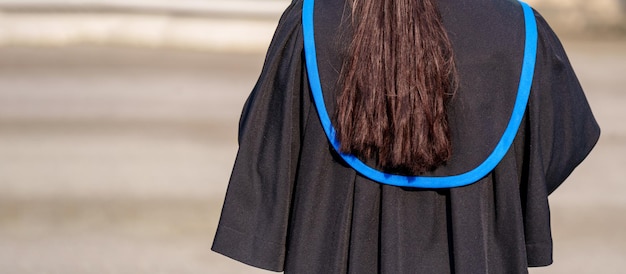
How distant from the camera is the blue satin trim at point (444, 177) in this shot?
1.78m

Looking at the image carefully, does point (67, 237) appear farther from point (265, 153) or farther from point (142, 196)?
point (265, 153)

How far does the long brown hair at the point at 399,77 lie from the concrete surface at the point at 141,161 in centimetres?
189

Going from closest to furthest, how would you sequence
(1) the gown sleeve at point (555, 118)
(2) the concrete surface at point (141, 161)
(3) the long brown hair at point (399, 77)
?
1. (3) the long brown hair at point (399, 77)
2. (1) the gown sleeve at point (555, 118)
3. (2) the concrete surface at point (141, 161)

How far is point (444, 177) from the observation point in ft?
5.98

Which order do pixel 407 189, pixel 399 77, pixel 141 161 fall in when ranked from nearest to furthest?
pixel 399 77 → pixel 407 189 → pixel 141 161

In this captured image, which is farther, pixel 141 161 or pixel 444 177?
pixel 141 161

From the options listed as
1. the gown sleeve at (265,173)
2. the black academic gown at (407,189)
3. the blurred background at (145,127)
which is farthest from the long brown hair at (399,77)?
the blurred background at (145,127)

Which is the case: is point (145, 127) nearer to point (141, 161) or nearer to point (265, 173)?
point (141, 161)

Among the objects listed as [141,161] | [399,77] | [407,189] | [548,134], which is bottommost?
[141,161]

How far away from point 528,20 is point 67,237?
236cm

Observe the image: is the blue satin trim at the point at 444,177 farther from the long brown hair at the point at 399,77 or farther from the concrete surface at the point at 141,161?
the concrete surface at the point at 141,161

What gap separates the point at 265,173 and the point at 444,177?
0.38 metres

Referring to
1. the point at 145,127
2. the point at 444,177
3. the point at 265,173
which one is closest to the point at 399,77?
the point at 444,177

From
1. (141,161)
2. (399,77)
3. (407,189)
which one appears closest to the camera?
(399,77)
